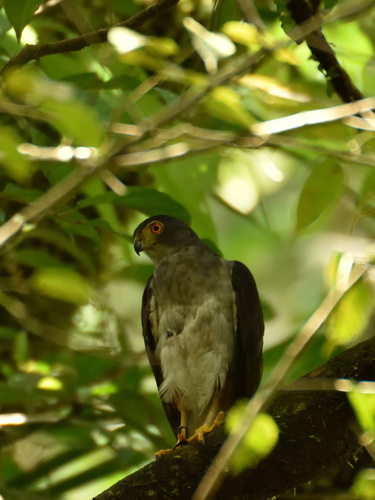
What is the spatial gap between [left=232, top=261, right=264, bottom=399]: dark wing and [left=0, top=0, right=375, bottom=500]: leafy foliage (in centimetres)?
35

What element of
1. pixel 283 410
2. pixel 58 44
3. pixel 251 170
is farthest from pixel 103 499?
pixel 251 170

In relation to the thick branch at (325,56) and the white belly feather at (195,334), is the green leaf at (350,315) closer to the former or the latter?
the thick branch at (325,56)

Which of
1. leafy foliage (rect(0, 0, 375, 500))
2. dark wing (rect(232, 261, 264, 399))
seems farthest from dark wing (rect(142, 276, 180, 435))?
dark wing (rect(232, 261, 264, 399))

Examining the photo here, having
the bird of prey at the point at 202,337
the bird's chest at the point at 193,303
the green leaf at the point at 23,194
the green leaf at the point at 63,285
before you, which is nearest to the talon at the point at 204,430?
the bird of prey at the point at 202,337

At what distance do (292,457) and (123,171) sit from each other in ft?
4.88

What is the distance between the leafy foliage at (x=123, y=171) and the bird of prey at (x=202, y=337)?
0.26m

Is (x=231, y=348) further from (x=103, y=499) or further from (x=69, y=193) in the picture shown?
(x=69, y=193)

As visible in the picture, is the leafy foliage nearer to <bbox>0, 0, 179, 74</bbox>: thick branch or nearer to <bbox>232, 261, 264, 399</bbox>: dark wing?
<bbox>0, 0, 179, 74</bbox>: thick branch

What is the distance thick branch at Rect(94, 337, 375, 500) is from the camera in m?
2.97

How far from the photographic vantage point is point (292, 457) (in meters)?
2.97

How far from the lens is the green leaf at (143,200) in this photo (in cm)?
330

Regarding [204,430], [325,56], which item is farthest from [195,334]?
[325,56]

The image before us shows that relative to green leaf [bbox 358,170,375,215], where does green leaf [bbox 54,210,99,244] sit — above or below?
above

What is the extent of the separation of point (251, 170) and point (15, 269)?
6.91 feet
